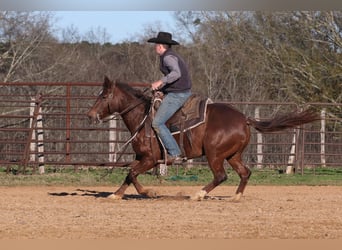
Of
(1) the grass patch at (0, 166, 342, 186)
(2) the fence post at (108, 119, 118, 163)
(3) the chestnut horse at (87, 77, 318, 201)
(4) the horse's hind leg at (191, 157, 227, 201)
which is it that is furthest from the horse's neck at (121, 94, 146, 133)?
(2) the fence post at (108, 119, 118, 163)

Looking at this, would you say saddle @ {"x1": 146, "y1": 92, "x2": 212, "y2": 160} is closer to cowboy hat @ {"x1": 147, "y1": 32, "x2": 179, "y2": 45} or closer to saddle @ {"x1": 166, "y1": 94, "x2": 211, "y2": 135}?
saddle @ {"x1": 166, "y1": 94, "x2": 211, "y2": 135}

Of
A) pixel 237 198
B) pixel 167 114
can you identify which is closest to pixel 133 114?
pixel 167 114

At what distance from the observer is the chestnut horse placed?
35.5 ft

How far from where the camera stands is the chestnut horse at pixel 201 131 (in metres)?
10.8

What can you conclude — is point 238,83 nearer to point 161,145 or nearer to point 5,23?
point 5,23

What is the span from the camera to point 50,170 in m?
17.0

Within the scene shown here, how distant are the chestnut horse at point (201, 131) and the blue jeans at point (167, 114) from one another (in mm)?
187

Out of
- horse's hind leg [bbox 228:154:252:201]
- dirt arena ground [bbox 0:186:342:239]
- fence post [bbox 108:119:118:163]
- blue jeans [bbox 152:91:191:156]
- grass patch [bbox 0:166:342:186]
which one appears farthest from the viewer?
fence post [bbox 108:119:118:163]

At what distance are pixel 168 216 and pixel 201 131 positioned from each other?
2.29 meters

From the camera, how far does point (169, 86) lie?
10711 millimetres

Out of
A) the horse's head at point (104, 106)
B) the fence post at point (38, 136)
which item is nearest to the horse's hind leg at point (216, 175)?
the horse's head at point (104, 106)

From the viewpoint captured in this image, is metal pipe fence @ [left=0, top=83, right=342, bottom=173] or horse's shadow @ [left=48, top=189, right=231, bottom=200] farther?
metal pipe fence @ [left=0, top=83, right=342, bottom=173]

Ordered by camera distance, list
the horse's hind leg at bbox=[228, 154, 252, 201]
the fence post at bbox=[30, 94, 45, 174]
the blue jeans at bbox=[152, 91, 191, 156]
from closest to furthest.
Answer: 1. the blue jeans at bbox=[152, 91, 191, 156]
2. the horse's hind leg at bbox=[228, 154, 252, 201]
3. the fence post at bbox=[30, 94, 45, 174]

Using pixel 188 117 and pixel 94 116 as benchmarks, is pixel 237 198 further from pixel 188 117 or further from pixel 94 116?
pixel 94 116
